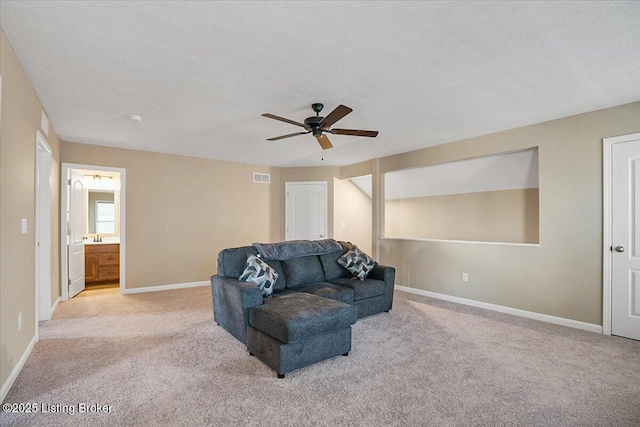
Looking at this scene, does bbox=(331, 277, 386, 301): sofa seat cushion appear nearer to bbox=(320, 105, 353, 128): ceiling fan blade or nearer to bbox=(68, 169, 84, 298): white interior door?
bbox=(320, 105, 353, 128): ceiling fan blade

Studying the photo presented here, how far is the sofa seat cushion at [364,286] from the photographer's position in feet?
12.8

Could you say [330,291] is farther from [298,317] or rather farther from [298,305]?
[298,317]

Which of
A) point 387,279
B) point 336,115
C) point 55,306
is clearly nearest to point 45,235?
point 55,306

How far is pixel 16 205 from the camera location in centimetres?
252

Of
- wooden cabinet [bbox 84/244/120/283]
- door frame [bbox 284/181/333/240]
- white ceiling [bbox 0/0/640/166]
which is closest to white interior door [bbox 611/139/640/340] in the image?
white ceiling [bbox 0/0/640/166]

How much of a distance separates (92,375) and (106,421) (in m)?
0.76

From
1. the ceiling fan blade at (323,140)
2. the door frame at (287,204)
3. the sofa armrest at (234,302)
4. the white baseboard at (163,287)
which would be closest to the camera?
the sofa armrest at (234,302)

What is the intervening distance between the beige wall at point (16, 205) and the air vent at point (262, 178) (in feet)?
12.5

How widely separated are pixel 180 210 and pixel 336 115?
13.8 ft

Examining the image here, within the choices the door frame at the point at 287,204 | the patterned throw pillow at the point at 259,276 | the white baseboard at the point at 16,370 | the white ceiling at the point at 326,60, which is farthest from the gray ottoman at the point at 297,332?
the door frame at the point at 287,204

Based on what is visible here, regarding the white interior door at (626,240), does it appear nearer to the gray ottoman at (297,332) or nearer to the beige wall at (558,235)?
the beige wall at (558,235)

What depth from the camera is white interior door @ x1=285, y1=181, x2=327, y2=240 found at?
6.95 meters

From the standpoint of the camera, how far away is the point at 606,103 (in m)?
3.35

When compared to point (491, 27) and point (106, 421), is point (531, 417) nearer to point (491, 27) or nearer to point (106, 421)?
point (491, 27)
